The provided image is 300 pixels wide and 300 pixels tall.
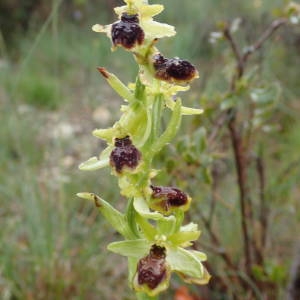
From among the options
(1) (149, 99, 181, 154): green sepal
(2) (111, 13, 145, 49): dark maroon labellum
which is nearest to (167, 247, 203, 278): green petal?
(1) (149, 99, 181, 154): green sepal

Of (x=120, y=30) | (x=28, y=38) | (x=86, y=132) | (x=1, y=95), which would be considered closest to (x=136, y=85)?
(x=120, y=30)

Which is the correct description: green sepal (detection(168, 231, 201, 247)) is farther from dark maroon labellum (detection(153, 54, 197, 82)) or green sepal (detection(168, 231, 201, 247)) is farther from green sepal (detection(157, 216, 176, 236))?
dark maroon labellum (detection(153, 54, 197, 82))

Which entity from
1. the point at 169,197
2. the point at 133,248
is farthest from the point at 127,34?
the point at 133,248

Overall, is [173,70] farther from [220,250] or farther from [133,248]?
[220,250]

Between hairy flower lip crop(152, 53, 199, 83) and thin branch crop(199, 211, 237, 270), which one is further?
thin branch crop(199, 211, 237, 270)

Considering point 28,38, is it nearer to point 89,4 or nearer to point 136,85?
point 89,4
